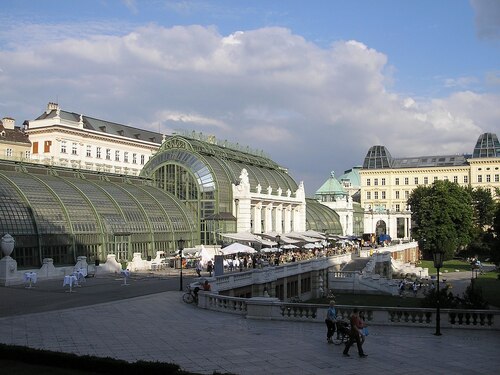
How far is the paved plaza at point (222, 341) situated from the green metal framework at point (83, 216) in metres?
15.1

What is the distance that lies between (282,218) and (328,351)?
61075mm

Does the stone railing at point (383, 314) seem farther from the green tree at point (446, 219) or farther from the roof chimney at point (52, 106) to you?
the roof chimney at point (52, 106)

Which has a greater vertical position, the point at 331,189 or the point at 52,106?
the point at 52,106

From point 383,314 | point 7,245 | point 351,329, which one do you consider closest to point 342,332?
point 351,329

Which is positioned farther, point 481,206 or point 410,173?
point 410,173

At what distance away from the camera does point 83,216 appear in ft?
167

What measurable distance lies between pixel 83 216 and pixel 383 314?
32820mm

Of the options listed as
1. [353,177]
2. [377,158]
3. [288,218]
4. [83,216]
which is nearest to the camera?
[83,216]

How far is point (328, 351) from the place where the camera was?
20.5 meters

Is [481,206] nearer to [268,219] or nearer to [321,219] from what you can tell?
[321,219]

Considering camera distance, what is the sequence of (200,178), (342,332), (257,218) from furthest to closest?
(257,218) < (200,178) < (342,332)

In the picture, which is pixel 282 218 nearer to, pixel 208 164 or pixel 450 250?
pixel 208 164

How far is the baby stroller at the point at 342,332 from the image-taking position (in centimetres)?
2106

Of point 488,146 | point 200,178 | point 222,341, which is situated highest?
point 488,146
